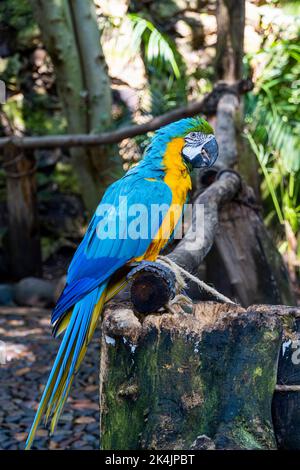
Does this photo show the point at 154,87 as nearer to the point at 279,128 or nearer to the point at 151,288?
the point at 279,128

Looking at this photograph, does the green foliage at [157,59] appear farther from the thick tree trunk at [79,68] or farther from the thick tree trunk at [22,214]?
the thick tree trunk at [22,214]

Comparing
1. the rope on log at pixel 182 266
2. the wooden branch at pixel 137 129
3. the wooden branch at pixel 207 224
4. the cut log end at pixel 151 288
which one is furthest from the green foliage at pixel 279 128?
the cut log end at pixel 151 288

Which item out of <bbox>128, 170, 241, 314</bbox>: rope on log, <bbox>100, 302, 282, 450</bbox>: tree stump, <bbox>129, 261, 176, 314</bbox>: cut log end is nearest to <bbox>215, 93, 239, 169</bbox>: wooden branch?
<bbox>128, 170, 241, 314</bbox>: rope on log

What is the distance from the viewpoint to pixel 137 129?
12.1ft

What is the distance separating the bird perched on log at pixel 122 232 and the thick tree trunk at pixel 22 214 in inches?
108

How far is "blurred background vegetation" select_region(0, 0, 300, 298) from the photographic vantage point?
4.09 meters

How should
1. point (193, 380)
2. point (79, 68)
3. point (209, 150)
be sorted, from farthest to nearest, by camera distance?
point (79, 68), point (209, 150), point (193, 380)

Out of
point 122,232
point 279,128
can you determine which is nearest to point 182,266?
point 122,232

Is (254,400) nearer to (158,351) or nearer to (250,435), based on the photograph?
(250,435)

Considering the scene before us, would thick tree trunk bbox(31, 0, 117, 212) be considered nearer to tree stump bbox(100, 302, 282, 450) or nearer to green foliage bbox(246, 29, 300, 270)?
green foliage bbox(246, 29, 300, 270)

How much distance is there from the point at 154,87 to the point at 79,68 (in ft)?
2.90

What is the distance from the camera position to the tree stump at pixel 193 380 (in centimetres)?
113

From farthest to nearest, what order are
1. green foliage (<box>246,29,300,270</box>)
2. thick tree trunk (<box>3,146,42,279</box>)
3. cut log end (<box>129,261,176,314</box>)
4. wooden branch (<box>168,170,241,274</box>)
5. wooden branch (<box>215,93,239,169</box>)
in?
thick tree trunk (<box>3,146,42,279</box>) → green foliage (<box>246,29,300,270</box>) → wooden branch (<box>215,93,239,169</box>) → wooden branch (<box>168,170,241,274</box>) → cut log end (<box>129,261,176,314</box>)
